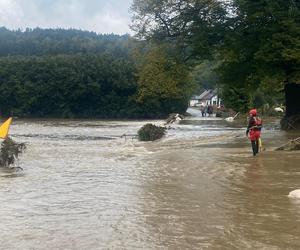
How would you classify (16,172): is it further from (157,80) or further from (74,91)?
(74,91)

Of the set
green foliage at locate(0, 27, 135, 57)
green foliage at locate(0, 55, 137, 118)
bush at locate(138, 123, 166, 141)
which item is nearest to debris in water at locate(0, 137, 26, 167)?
bush at locate(138, 123, 166, 141)

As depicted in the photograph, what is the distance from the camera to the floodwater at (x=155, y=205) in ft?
24.6

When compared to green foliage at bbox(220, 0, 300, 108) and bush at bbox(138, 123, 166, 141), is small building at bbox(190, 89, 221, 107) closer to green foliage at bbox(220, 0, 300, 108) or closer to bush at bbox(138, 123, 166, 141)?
green foliage at bbox(220, 0, 300, 108)

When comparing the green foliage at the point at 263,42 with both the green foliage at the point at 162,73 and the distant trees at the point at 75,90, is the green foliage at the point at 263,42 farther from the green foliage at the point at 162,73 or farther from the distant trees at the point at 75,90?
the distant trees at the point at 75,90

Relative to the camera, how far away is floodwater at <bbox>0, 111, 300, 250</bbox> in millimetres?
7484

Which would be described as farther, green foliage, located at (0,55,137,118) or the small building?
the small building

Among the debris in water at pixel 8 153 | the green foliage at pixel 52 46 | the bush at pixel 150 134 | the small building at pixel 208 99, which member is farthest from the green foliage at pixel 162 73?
the green foliage at pixel 52 46

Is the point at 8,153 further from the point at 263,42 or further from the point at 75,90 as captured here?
the point at 75,90

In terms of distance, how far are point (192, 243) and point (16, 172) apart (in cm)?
1002

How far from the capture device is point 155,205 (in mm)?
9891

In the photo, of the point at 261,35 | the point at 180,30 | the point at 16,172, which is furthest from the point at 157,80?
the point at 16,172

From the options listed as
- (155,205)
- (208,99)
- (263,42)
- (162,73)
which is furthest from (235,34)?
(208,99)

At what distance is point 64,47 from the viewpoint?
156 meters

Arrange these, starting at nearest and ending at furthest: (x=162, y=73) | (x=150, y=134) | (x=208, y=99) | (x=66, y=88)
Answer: (x=150, y=134), (x=162, y=73), (x=66, y=88), (x=208, y=99)
